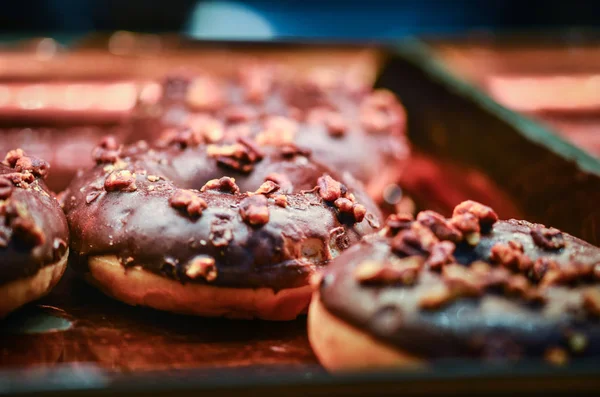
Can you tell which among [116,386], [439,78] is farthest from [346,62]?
[116,386]

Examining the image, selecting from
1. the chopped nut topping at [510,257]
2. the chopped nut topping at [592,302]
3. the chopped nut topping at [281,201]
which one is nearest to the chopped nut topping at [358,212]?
the chopped nut topping at [281,201]

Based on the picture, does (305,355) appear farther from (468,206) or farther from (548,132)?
(548,132)

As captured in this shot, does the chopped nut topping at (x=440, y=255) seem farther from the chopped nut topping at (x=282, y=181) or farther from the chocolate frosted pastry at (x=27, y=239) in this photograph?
the chocolate frosted pastry at (x=27, y=239)

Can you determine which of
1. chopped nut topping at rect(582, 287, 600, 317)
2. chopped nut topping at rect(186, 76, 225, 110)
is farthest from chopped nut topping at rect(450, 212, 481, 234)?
chopped nut topping at rect(186, 76, 225, 110)

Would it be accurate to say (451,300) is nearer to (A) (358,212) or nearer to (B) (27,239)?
(A) (358,212)

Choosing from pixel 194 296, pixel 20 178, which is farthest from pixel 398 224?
pixel 20 178

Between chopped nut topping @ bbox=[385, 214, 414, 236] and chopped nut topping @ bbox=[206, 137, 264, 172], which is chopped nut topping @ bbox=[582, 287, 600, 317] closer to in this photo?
chopped nut topping @ bbox=[385, 214, 414, 236]
